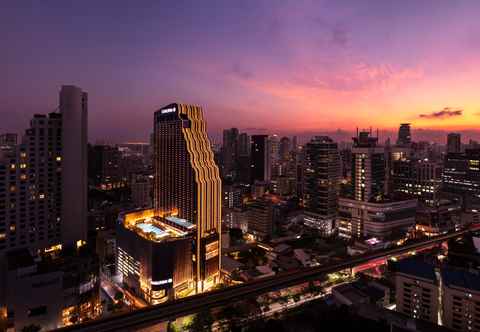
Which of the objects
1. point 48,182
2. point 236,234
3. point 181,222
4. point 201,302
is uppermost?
point 48,182

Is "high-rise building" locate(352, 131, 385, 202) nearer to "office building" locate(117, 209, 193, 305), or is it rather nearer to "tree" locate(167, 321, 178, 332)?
"office building" locate(117, 209, 193, 305)

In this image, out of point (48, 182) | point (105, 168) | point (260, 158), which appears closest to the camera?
point (48, 182)

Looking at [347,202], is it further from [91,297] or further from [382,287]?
[91,297]

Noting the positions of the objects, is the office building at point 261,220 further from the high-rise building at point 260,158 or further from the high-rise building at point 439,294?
the high-rise building at point 260,158

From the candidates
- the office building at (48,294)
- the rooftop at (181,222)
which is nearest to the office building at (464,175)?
the rooftop at (181,222)

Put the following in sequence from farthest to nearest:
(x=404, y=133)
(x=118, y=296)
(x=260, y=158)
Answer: (x=404, y=133)
(x=260, y=158)
(x=118, y=296)

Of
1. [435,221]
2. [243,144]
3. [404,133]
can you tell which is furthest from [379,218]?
[243,144]

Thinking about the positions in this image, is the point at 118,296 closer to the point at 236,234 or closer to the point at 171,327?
the point at 171,327

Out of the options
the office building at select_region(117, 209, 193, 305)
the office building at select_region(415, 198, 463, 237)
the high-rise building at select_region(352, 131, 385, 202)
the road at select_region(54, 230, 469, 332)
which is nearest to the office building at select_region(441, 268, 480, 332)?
the road at select_region(54, 230, 469, 332)
